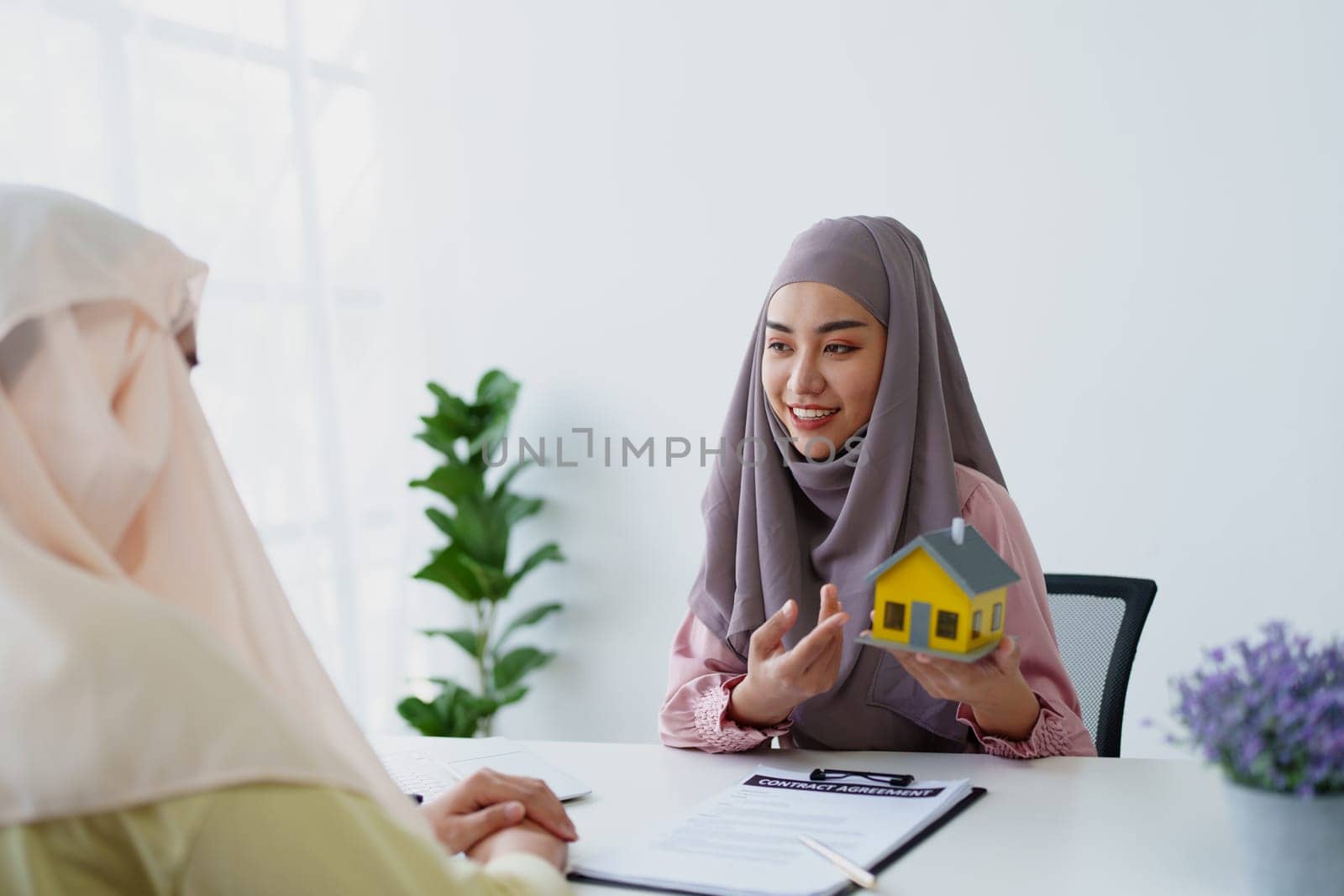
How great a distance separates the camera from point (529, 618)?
349cm

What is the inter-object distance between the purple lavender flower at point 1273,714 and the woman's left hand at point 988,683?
38cm

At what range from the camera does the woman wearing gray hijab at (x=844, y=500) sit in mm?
1690

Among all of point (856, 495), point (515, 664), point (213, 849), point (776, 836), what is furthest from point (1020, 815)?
point (515, 664)

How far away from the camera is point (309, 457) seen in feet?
10.4

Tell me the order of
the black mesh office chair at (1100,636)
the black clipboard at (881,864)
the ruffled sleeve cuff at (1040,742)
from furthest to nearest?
the black mesh office chair at (1100,636) < the ruffled sleeve cuff at (1040,742) < the black clipboard at (881,864)

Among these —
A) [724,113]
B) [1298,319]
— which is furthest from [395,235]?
[1298,319]

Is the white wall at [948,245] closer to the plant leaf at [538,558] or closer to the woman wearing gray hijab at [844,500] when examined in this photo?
the plant leaf at [538,558]

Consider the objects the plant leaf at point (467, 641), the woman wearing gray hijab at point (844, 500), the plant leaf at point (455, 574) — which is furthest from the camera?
the plant leaf at point (467, 641)

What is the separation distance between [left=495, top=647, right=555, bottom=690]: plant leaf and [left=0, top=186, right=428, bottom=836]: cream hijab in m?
2.50

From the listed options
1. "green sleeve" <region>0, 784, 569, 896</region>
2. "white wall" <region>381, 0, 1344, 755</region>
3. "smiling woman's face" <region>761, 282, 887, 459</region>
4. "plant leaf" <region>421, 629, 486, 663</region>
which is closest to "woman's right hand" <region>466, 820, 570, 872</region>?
"green sleeve" <region>0, 784, 569, 896</region>

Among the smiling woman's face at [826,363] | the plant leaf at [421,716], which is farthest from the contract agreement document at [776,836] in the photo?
the plant leaf at [421,716]

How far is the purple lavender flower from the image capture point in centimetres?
96

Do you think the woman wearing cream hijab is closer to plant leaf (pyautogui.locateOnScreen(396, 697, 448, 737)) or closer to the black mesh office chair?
the black mesh office chair

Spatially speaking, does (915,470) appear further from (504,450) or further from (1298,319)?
(504,450)
